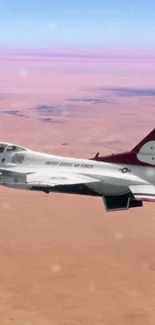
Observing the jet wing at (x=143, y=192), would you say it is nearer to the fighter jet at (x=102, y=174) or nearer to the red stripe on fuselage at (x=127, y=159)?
the fighter jet at (x=102, y=174)

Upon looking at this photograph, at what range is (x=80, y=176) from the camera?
3781cm

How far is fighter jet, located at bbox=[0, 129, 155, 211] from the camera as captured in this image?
3709 cm

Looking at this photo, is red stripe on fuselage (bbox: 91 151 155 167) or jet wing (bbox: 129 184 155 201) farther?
red stripe on fuselage (bbox: 91 151 155 167)

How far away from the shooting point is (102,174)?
124ft

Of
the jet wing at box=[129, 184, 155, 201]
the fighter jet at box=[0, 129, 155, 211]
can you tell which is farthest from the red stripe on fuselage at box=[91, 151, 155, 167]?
the jet wing at box=[129, 184, 155, 201]

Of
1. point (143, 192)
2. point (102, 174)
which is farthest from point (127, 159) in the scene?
point (143, 192)

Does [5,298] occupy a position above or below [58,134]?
above

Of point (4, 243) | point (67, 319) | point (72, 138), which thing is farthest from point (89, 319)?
point (72, 138)

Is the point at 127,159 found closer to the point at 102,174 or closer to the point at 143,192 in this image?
the point at 102,174

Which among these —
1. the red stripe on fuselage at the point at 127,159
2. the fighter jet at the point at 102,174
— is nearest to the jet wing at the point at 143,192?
the fighter jet at the point at 102,174

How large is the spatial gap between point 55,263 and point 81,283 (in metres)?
4.68

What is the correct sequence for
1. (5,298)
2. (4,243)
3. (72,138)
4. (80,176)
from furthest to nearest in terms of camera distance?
(72,138) < (4,243) < (5,298) < (80,176)

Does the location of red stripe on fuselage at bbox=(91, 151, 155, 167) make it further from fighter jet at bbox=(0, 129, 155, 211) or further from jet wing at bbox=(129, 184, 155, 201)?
jet wing at bbox=(129, 184, 155, 201)

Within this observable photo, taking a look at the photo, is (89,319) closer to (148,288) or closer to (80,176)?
(148,288)
